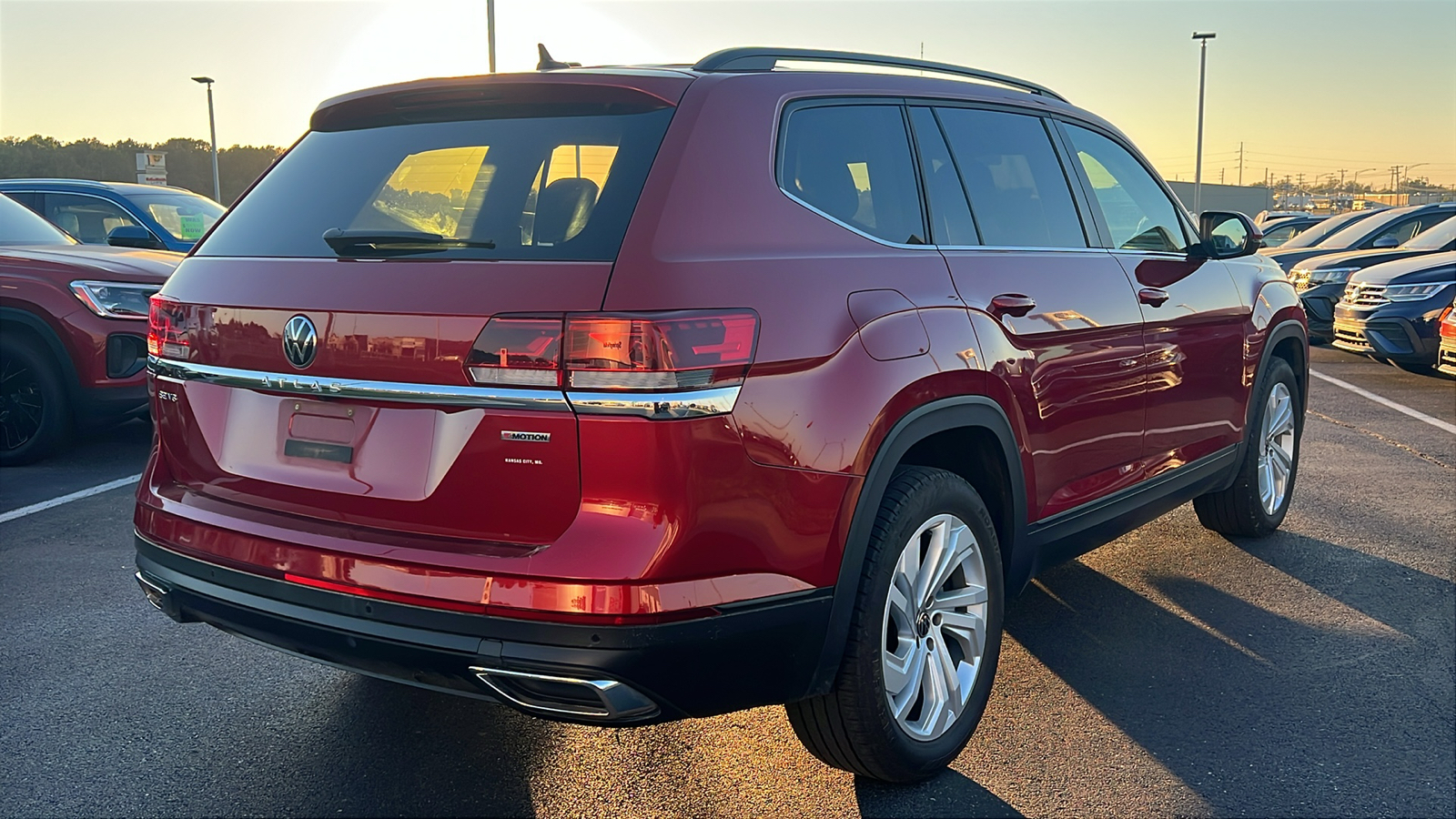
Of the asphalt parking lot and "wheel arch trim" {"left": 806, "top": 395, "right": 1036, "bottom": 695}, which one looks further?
the asphalt parking lot

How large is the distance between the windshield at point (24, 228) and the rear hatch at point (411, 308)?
556 cm

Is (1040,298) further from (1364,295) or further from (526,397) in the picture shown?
(1364,295)

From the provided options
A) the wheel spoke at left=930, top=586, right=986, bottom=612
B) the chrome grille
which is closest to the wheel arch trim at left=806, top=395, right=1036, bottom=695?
the wheel spoke at left=930, top=586, right=986, bottom=612

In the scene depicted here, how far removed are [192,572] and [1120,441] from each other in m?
2.81

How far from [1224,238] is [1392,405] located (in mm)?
6103

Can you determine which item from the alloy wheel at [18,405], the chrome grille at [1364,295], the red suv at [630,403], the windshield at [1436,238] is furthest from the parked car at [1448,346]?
the alloy wheel at [18,405]

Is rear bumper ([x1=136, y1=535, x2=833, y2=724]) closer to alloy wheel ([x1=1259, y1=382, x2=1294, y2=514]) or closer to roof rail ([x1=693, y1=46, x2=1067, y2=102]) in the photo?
roof rail ([x1=693, y1=46, x2=1067, y2=102])

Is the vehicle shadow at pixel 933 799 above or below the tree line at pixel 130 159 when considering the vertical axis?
below

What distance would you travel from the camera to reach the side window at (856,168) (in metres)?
2.96

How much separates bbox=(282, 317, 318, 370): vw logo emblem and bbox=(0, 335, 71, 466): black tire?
5.26 meters

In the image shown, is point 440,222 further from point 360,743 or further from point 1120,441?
point 1120,441

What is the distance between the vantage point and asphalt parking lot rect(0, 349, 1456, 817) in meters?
3.05

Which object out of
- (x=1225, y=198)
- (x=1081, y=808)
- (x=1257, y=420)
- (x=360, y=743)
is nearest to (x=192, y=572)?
(x=360, y=743)

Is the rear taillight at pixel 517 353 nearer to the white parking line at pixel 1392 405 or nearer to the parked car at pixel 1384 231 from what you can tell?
the white parking line at pixel 1392 405
